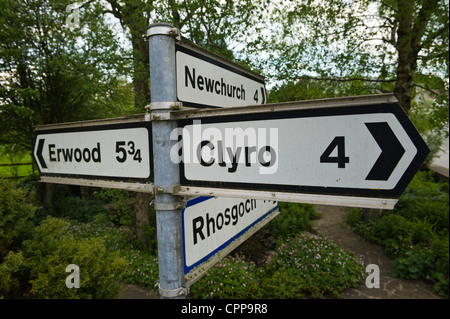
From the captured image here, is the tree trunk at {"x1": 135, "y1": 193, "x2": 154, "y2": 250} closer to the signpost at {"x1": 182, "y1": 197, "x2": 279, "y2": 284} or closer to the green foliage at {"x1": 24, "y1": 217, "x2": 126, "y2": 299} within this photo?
the green foliage at {"x1": 24, "y1": 217, "x2": 126, "y2": 299}

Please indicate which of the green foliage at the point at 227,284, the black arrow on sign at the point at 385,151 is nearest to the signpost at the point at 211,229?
the black arrow on sign at the point at 385,151

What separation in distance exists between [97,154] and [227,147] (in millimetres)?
827

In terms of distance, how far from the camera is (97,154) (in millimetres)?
1492

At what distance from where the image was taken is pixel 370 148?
0.87 metres

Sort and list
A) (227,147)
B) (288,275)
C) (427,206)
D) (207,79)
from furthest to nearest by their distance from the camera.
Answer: (427,206), (288,275), (207,79), (227,147)

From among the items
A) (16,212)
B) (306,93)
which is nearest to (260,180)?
(16,212)

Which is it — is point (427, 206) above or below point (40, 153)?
below

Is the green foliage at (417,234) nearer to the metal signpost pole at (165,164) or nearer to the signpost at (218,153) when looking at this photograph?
the signpost at (218,153)

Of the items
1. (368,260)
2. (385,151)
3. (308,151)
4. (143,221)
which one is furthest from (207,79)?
(368,260)

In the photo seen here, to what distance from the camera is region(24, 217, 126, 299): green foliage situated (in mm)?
2936

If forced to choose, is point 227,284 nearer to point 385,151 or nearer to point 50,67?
point 385,151

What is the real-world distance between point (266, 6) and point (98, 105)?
20.0ft
